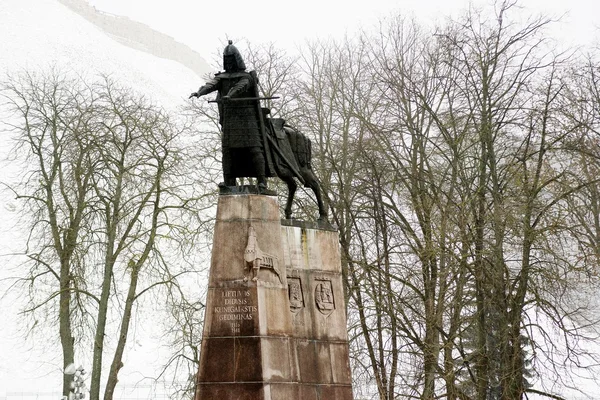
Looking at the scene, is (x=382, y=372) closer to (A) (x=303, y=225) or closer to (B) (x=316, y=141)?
(B) (x=316, y=141)

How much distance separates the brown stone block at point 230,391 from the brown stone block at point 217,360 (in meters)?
0.09

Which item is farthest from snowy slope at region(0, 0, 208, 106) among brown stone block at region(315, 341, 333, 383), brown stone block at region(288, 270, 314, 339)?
brown stone block at region(315, 341, 333, 383)

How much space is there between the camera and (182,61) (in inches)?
5945

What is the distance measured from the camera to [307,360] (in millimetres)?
15625

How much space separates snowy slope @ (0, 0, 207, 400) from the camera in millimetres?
50125

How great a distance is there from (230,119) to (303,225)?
1989 millimetres

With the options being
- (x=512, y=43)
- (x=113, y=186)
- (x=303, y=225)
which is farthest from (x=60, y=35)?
(x=303, y=225)

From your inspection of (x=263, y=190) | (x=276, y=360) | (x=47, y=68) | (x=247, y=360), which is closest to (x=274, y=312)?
(x=276, y=360)

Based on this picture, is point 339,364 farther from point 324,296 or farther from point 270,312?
point 270,312

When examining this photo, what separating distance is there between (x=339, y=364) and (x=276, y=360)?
66.0 inches

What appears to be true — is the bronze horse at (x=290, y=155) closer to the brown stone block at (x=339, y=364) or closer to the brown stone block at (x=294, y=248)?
the brown stone block at (x=294, y=248)

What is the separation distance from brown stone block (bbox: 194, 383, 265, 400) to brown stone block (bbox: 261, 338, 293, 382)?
203 mm

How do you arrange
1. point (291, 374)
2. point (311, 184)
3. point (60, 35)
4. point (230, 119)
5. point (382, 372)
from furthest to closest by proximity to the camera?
point (60, 35) < point (382, 372) < point (311, 184) < point (230, 119) < point (291, 374)

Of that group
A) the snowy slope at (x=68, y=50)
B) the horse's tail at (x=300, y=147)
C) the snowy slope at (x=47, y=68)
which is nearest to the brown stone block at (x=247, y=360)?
the horse's tail at (x=300, y=147)
